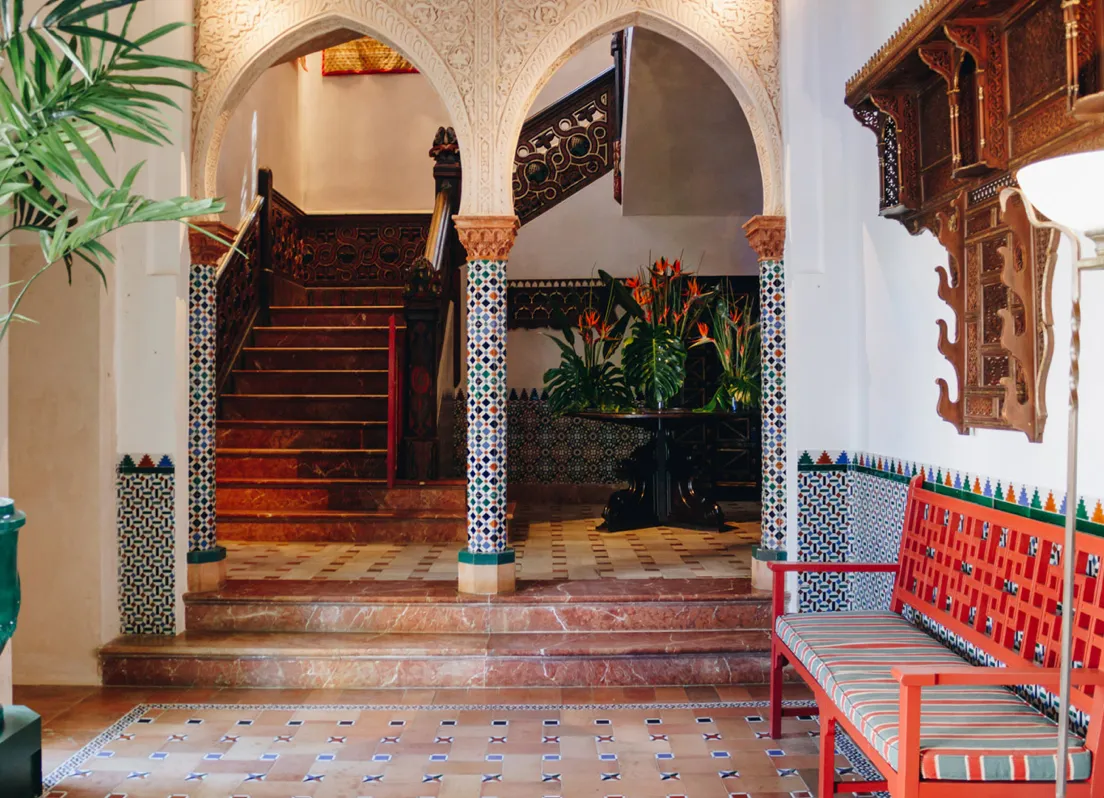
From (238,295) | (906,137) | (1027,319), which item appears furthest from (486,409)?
(238,295)

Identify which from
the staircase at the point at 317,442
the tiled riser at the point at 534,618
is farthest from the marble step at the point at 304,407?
the tiled riser at the point at 534,618

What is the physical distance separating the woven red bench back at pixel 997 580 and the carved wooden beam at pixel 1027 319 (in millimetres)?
386

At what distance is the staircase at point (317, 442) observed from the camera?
24.1 ft

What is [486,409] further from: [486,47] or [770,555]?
[486,47]

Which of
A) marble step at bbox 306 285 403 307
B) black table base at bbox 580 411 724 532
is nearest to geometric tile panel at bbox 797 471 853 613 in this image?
black table base at bbox 580 411 724 532

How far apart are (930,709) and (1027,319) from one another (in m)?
1.38

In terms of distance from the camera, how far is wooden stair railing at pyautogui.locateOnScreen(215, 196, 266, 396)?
8695 mm

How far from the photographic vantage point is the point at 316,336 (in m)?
9.45

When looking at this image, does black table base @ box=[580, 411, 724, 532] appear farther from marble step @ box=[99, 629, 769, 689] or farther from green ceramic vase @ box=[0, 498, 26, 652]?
green ceramic vase @ box=[0, 498, 26, 652]

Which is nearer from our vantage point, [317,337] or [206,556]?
[206,556]

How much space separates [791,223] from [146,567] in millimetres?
4153

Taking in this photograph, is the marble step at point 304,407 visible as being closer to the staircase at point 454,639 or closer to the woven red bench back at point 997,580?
the staircase at point 454,639

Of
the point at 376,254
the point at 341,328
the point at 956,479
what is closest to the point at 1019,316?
the point at 956,479

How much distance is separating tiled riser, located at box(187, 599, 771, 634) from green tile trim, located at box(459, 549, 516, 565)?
0.89 ft
